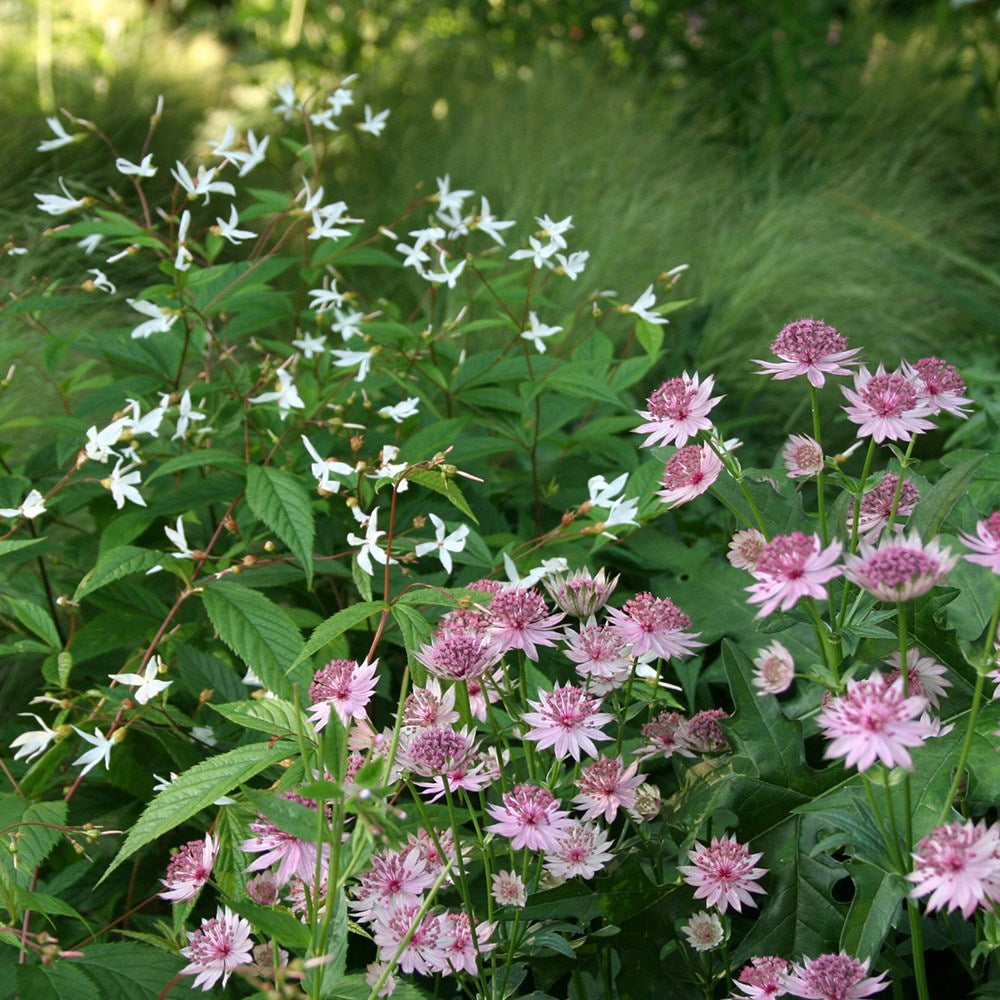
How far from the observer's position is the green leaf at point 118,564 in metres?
1.10

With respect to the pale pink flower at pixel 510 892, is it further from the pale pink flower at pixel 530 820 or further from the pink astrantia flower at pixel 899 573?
the pink astrantia flower at pixel 899 573

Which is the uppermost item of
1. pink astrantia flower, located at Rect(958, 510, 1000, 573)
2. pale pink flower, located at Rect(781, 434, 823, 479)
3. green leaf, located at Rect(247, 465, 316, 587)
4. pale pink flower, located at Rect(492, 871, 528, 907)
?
pink astrantia flower, located at Rect(958, 510, 1000, 573)

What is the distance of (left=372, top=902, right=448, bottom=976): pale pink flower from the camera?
0.80m

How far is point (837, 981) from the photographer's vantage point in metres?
0.74

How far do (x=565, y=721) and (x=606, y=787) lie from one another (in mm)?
70

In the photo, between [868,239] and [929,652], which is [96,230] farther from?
[868,239]

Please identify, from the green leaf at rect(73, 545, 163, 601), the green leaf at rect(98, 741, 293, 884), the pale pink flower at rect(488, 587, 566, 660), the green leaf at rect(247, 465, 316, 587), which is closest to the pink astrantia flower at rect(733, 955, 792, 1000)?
the pale pink flower at rect(488, 587, 566, 660)

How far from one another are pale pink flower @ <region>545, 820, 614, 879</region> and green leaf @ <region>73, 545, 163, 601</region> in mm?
489

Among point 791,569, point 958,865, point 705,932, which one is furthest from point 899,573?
point 705,932

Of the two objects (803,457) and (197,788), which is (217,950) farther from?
(803,457)

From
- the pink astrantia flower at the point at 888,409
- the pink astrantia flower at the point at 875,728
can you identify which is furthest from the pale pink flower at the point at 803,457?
the pink astrantia flower at the point at 875,728

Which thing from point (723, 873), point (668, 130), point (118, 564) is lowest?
point (668, 130)

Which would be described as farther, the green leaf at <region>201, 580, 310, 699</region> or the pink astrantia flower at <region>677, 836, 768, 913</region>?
the green leaf at <region>201, 580, 310, 699</region>

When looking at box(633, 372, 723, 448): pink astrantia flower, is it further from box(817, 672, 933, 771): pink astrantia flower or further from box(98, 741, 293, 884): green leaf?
box(98, 741, 293, 884): green leaf
